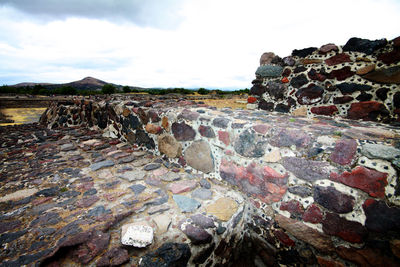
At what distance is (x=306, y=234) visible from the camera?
1417 millimetres

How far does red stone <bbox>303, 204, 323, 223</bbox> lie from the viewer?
1358 millimetres

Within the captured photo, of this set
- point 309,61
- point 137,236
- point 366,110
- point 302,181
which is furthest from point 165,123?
point 366,110

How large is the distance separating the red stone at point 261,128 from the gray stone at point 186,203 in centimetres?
90

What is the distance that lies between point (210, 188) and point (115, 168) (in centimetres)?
131

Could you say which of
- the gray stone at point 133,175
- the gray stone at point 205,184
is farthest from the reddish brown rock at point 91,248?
the gray stone at point 205,184

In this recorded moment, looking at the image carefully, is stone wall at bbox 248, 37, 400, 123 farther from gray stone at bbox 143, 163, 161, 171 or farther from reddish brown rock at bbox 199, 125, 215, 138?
gray stone at bbox 143, 163, 161, 171

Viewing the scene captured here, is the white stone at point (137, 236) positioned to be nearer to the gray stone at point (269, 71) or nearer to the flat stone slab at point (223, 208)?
the flat stone slab at point (223, 208)

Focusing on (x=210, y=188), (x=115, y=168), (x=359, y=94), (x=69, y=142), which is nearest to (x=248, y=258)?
(x=210, y=188)

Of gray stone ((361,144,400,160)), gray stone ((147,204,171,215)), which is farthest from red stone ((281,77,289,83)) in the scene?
gray stone ((147,204,171,215))

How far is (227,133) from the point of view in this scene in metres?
1.98

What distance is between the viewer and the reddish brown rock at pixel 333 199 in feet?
4.08

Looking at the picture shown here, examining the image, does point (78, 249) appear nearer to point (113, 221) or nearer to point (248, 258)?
point (113, 221)

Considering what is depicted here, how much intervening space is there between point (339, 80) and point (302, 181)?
2.20 m

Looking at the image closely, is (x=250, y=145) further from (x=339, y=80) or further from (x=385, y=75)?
(x=385, y=75)
